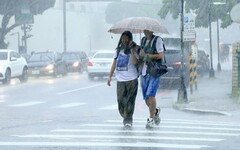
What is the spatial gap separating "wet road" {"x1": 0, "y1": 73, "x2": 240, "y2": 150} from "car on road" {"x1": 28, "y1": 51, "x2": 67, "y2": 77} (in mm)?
18294

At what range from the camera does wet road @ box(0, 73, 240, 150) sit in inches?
455

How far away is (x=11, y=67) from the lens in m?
37.5

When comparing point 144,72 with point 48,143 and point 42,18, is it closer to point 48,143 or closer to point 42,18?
point 48,143

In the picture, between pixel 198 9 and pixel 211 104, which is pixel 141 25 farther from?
pixel 198 9

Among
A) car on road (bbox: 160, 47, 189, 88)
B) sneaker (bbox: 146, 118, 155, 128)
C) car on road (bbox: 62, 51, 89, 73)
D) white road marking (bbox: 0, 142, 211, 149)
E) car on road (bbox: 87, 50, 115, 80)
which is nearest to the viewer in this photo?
white road marking (bbox: 0, 142, 211, 149)

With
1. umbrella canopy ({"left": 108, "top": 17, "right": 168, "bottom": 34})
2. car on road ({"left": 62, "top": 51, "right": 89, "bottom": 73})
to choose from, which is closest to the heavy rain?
umbrella canopy ({"left": 108, "top": 17, "right": 168, "bottom": 34})

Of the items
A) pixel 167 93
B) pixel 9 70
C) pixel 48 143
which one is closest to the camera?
pixel 48 143

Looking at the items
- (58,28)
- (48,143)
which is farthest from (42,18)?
(48,143)

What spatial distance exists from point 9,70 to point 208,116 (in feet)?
66.1

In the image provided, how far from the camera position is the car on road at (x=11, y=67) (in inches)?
1441

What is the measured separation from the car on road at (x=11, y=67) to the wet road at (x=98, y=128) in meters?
11.6

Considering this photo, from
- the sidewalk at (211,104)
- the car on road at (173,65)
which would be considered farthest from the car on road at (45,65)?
the sidewalk at (211,104)

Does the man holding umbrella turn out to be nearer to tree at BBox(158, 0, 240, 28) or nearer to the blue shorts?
the blue shorts

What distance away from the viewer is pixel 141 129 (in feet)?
46.0
